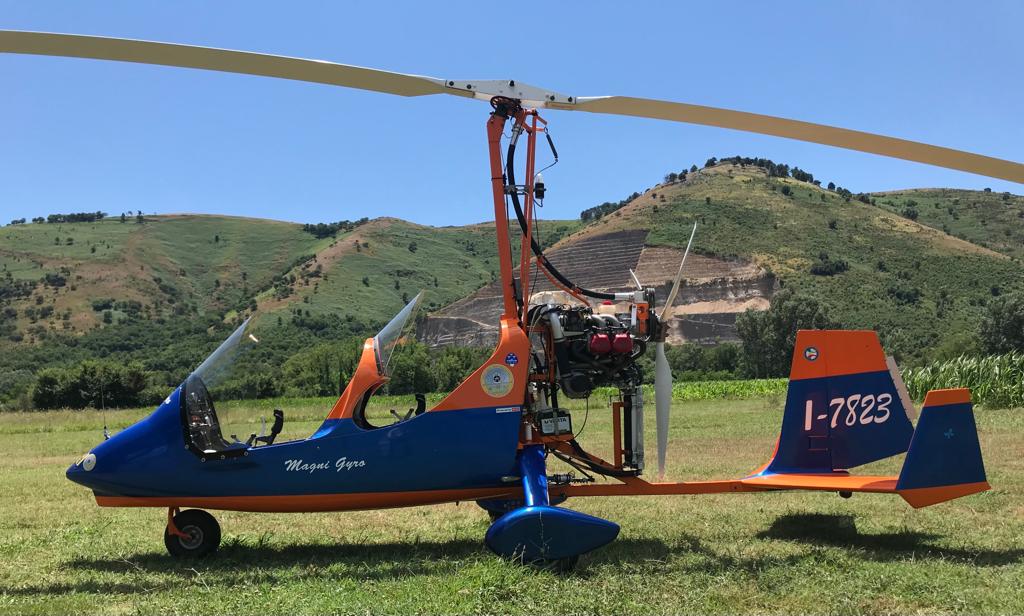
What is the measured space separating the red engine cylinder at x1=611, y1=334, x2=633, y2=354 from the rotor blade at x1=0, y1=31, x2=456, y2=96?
294 centimetres

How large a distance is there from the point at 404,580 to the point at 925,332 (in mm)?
79547

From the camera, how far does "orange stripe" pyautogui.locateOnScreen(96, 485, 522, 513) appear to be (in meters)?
6.94

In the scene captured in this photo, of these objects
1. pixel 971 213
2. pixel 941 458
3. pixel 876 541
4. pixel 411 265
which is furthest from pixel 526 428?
pixel 971 213

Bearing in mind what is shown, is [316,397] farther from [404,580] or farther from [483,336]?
[483,336]

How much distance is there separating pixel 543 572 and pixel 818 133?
4327 millimetres

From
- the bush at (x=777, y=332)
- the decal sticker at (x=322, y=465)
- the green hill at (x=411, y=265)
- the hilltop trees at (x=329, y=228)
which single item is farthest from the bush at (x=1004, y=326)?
the hilltop trees at (x=329, y=228)

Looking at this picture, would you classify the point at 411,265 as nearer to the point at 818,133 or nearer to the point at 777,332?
the point at 777,332

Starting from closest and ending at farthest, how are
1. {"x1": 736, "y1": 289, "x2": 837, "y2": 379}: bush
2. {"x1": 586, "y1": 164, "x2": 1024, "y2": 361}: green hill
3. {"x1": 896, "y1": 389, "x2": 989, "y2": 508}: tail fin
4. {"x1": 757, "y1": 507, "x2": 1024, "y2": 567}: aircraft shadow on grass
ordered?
{"x1": 757, "y1": 507, "x2": 1024, "y2": 567}: aircraft shadow on grass < {"x1": 896, "y1": 389, "x2": 989, "y2": 508}: tail fin < {"x1": 736, "y1": 289, "x2": 837, "y2": 379}: bush < {"x1": 586, "y1": 164, "x2": 1024, "y2": 361}: green hill

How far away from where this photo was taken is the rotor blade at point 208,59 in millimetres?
5137

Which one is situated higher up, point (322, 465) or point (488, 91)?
point (488, 91)

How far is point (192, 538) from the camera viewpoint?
720 centimetres

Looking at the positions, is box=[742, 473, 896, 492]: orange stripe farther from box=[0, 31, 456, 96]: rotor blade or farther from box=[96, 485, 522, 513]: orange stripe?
box=[0, 31, 456, 96]: rotor blade

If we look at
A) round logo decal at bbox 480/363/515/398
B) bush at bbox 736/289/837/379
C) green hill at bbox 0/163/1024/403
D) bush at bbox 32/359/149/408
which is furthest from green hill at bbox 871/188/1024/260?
round logo decal at bbox 480/363/515/398

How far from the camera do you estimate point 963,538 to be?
7406 mm
